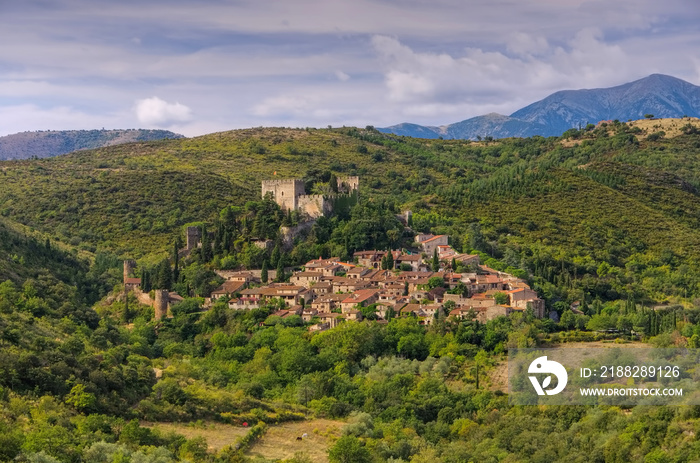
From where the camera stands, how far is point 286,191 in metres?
63.1

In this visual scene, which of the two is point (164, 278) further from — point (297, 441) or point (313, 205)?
point (297, 441)

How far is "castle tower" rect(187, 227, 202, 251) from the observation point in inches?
2457

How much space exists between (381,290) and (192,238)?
50.7ft

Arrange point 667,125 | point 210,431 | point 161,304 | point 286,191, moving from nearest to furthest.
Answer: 1. point 210,431
2. point 161,304
3. point 286,191
4. point 667,125

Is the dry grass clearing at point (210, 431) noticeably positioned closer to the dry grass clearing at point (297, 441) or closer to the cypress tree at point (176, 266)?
the dry grass clearing at point (297, 441)

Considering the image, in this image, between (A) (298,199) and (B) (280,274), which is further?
(A) (298,199)

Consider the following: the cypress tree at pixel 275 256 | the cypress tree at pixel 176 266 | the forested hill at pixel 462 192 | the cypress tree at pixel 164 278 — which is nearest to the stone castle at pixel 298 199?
the forested hill at pixel 462 192

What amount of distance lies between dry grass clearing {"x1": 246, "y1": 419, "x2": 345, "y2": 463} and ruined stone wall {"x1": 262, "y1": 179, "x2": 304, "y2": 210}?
24447 mm

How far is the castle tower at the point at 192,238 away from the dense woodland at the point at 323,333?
0.97m

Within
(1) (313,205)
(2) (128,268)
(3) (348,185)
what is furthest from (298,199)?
(2) (128,268)

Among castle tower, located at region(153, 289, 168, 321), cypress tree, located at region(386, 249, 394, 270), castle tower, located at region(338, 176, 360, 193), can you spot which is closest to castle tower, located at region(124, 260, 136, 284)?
castle tower, located at region(153, 289, 168, 321)

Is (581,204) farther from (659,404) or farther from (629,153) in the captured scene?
(659,404)

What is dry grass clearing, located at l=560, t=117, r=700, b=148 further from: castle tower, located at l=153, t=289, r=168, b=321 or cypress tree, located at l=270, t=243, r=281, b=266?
castle tower, located at l=153, t=289, r=168, b=321

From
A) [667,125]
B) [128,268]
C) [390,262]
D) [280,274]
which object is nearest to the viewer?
[280,274]
